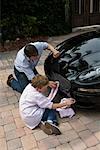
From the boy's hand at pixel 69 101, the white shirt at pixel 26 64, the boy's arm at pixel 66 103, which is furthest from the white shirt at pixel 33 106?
the white shirt at pixel 26 64

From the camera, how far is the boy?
13.5 feet

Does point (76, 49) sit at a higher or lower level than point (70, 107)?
higher

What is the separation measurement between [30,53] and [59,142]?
150 cm

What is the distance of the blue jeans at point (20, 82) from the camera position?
5.00 metres

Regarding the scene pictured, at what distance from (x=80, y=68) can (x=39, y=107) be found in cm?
88

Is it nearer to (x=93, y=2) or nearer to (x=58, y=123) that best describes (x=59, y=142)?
(x=58, y=123)

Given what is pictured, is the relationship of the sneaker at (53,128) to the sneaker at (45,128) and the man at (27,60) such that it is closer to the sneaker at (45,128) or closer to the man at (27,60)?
the sneaker at (45,128)

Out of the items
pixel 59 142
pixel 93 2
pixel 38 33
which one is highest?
pixel 93 2

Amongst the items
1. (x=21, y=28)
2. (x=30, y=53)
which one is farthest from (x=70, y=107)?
(x=21, y=28)

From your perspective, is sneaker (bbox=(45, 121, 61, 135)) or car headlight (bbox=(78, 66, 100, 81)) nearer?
sneaker (bbox=(45, 121, 61, 135))

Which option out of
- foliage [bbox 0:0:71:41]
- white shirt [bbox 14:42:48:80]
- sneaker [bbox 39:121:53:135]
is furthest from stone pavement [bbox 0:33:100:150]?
foliage [bbox 0:0:71:41]

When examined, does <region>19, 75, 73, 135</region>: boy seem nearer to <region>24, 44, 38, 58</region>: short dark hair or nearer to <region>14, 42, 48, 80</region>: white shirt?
<region>24, 44, 38, 58</region>: short dark hair

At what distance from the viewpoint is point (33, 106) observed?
13.8 feet

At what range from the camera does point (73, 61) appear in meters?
4.71
